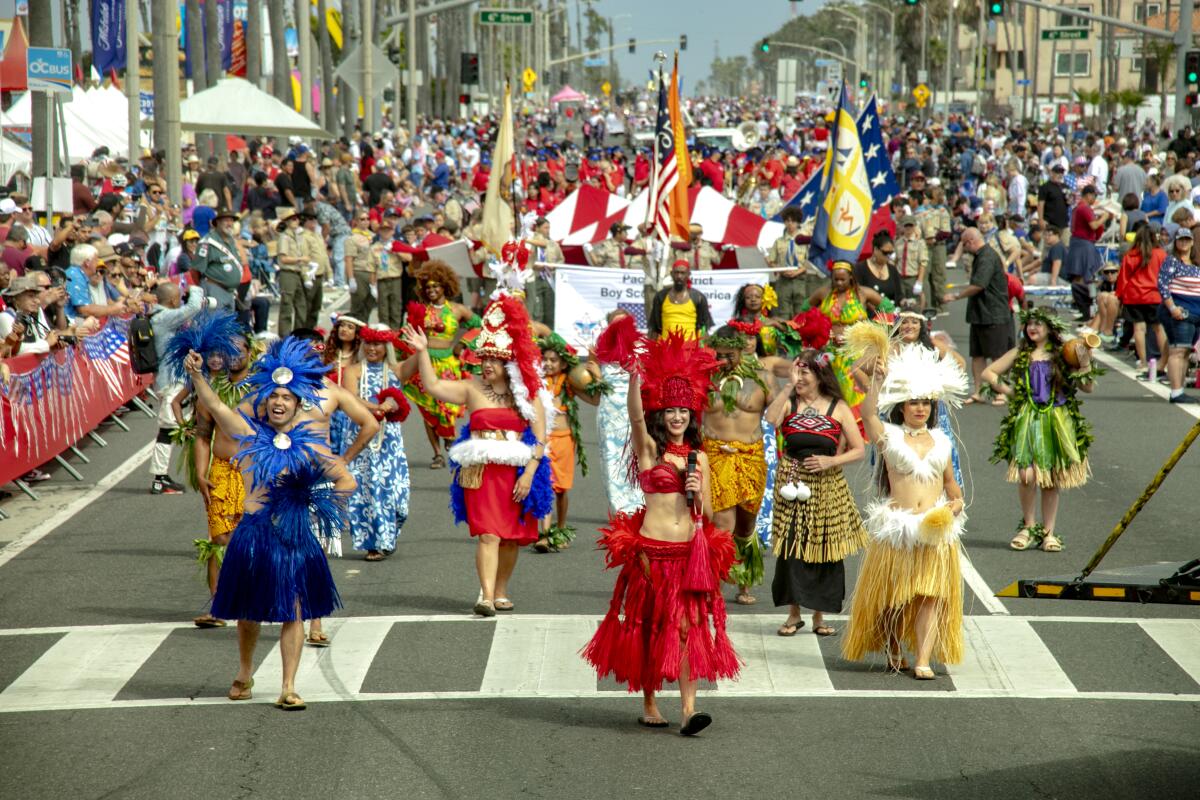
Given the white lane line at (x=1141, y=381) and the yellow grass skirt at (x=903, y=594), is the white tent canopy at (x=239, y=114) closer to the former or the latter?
the white lane line at (x=1141, y=381)

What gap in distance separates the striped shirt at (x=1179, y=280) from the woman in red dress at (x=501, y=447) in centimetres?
1070

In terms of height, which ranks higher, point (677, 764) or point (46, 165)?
point (46, 165)

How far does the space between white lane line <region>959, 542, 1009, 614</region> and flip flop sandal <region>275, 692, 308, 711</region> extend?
409cm

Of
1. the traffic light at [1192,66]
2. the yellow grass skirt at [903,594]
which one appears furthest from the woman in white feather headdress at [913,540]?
the traffic light at [1192,66]

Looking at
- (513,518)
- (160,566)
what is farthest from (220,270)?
(513,518)

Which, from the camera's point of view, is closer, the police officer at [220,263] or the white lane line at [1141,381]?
the white lane line at [1141,381]

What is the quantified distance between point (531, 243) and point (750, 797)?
53.7 ft

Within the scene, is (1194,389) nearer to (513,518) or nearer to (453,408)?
(453,408)

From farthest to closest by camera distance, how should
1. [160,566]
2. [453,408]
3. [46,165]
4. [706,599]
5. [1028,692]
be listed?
1. [46,165]
2. [453,408]
3. [160,566]
4. [1028,692]
5. [706,599]

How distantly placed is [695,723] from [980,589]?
12.8 feet

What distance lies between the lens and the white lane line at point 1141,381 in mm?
19719

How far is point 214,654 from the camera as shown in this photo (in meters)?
10.1

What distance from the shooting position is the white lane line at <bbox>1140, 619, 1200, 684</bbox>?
9.84 m

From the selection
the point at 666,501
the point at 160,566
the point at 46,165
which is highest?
the point at 46,165
